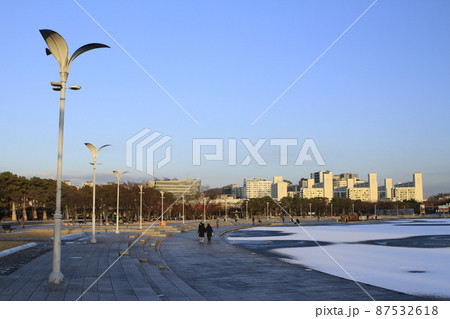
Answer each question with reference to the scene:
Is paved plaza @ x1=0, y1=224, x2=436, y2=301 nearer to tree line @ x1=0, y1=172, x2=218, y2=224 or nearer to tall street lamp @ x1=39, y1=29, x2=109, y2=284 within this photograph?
tall street lamp @ x1=39, y1=29, x2=109, y2=284

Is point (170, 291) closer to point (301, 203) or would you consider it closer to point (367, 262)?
point (367, 262)

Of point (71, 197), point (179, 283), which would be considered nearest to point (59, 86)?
point (179, 283)

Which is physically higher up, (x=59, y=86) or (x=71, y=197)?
(x=59, y=86)

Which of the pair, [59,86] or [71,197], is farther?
[71,197]

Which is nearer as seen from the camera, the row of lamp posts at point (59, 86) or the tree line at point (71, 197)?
the row of lamp posts at point (59, 86)

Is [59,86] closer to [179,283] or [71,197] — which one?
[179,283]

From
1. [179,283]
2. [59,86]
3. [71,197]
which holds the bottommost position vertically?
[179,283]

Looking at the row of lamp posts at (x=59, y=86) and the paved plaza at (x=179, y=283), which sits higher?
the row of lamp posts at (x=59, y=86)

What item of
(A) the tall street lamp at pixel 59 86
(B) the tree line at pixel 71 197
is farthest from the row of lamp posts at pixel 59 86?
(B) the tree line at pixel 71 197

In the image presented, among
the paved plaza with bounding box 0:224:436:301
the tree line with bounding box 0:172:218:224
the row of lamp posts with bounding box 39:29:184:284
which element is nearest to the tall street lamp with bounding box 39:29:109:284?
the row of lamp posts with bounding box 39:29:184:284

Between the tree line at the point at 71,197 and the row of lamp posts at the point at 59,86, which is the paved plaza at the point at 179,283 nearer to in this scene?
the row of lamp posts at the point at 59,86
